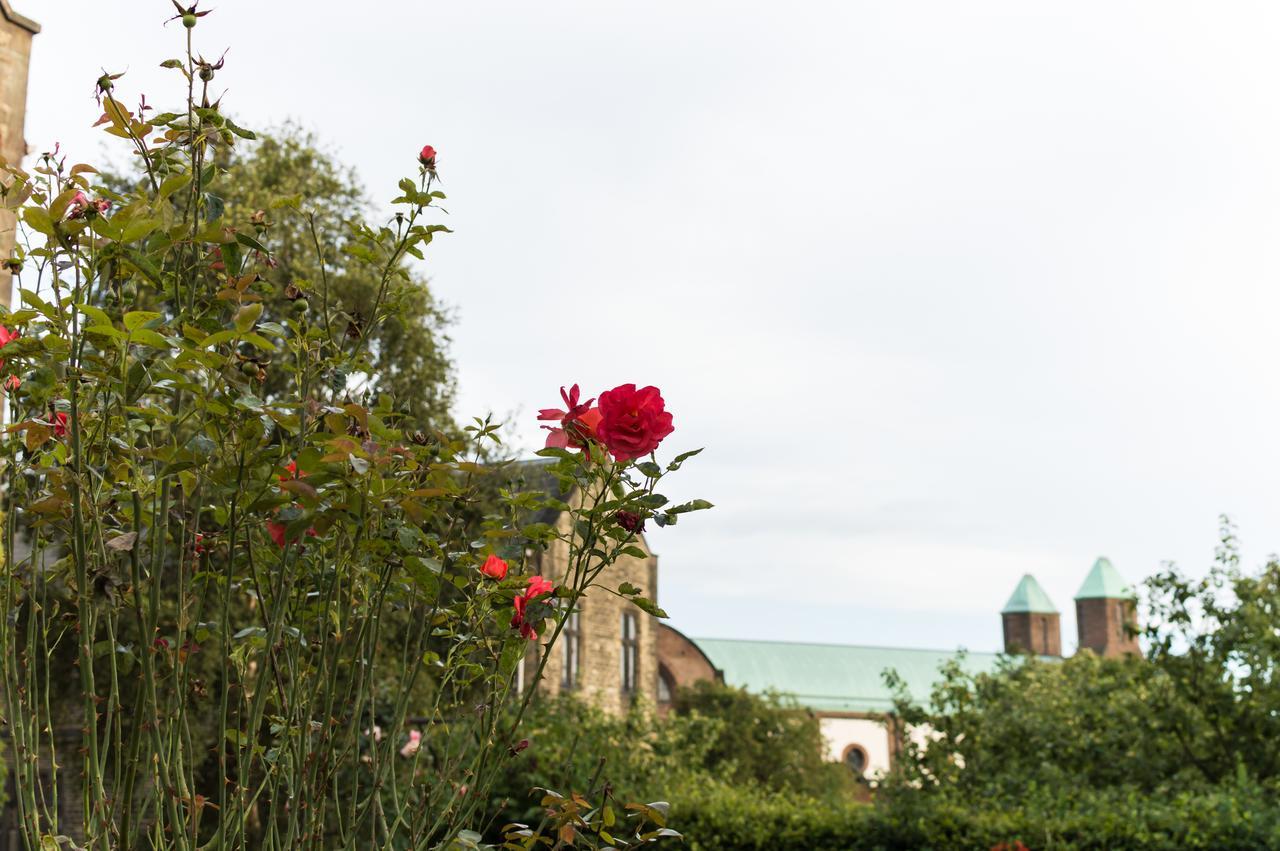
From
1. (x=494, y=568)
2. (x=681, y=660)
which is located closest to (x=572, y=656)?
(x=681, y=660)

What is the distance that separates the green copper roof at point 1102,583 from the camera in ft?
202

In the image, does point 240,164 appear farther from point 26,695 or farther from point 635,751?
point 26,695

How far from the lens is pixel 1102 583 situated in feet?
205

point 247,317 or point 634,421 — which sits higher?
point 247,317

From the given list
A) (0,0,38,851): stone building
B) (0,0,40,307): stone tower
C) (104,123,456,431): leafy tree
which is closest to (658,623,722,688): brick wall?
(104,123,456,431): leafy tree

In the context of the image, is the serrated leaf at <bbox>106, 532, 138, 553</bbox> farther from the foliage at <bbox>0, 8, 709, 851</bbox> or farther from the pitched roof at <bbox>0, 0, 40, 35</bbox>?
the pitched roof at <bbox>0, 0, 40, 35</bbox>

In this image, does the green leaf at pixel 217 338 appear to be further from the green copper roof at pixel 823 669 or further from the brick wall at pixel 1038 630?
the brick wall at pixel 1038 630

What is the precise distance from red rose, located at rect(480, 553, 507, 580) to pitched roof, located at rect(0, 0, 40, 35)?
12.7 metres

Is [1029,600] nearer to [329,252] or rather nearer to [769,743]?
[769,743]

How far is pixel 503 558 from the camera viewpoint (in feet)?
8.49

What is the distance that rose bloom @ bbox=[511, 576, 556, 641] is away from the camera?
2531 mm

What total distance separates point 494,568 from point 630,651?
2197 centimetres

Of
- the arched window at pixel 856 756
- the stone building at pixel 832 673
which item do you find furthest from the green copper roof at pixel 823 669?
the arched window at pixel 856 756

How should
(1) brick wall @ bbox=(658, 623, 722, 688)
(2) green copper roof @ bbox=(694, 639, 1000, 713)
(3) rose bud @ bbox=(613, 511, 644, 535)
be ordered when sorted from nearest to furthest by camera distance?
(3) rose bud @ bbox=(613, 511, 644, 535) → (1) brick wall @ bbox=(658, 623, 722, 688) → (2) green copper roof @ bbox=(694, 639, 1000, 713)
